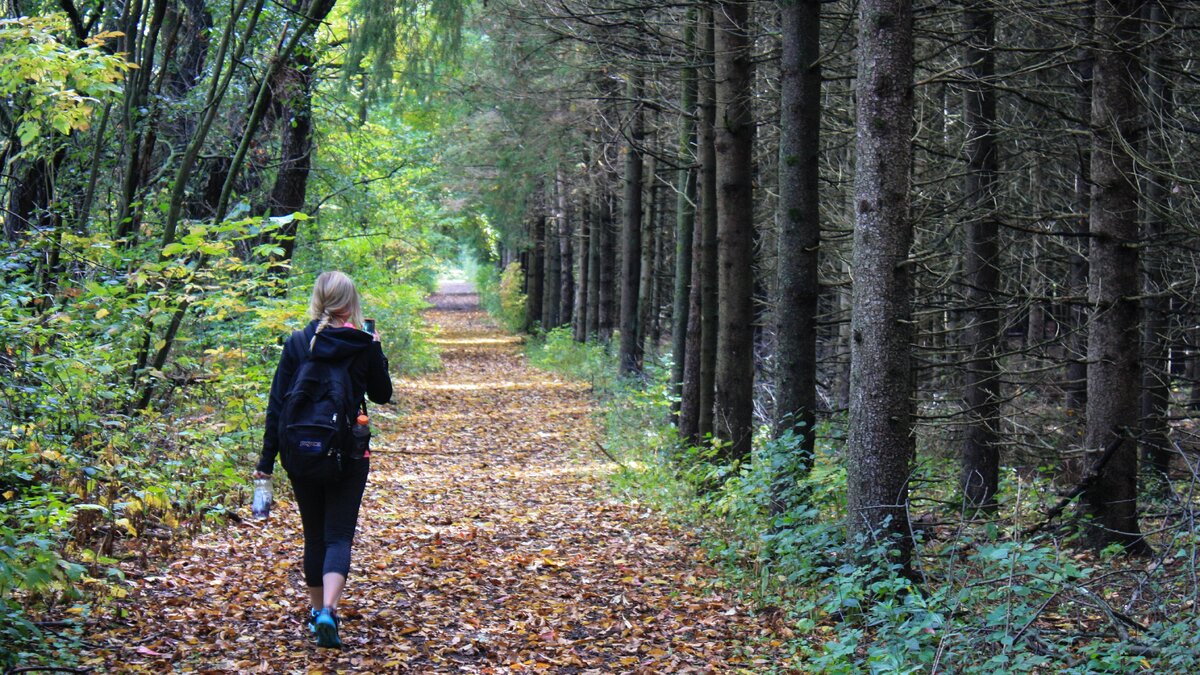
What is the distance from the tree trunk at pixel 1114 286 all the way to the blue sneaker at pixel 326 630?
5753mm

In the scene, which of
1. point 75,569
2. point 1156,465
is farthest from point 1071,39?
point 75,569

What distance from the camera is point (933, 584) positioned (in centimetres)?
627

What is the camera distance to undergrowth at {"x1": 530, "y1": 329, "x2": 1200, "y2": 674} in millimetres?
4441

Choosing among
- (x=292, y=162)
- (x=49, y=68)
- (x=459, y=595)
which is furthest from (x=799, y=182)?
(x=292, y=162)

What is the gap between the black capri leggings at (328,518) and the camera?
5.46 meters

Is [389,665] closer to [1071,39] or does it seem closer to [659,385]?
[1071,39]

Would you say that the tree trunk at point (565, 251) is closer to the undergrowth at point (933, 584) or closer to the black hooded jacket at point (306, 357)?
the undergrowth at point (933, 584)

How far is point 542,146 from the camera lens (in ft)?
64.4

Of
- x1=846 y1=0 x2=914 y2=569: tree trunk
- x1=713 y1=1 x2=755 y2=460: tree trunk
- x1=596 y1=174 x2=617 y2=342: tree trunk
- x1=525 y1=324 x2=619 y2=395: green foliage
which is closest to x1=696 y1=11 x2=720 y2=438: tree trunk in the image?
x1=713 y1=1 x2=755 y2=460: tree trunk

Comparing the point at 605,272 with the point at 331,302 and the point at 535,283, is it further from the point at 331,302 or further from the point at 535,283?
the point at 331,302

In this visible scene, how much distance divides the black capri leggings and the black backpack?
0.10 meters

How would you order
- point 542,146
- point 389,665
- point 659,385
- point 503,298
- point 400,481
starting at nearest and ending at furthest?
point 389,665 < point 400,481 < point 659,385 < point 542,146 < point 503,298

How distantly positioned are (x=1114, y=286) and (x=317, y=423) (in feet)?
19.8

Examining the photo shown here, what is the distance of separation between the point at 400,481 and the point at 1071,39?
8.58 meters
